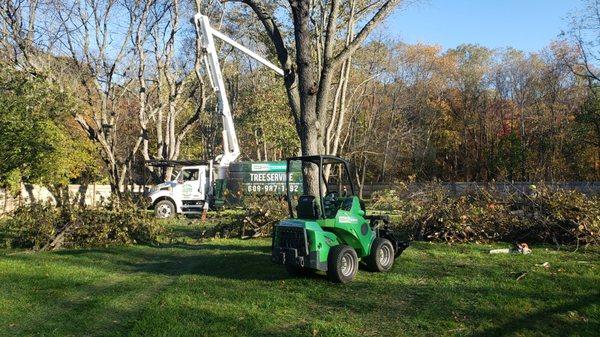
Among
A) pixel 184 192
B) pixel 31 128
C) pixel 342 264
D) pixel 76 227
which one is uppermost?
pixel 31 128

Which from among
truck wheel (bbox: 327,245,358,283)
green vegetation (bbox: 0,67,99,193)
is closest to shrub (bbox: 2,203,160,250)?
green vegetation (bbox: 0,67,99,193)

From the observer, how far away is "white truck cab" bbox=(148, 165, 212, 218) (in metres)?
23.3

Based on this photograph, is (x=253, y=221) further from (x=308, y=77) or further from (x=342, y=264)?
(x=342, y=264)

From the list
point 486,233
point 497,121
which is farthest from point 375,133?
point 486,233

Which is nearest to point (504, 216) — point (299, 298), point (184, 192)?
point (299, 298)

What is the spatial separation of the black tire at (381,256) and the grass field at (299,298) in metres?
0.16

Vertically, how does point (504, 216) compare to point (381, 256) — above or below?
above

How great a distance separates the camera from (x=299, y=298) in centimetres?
791

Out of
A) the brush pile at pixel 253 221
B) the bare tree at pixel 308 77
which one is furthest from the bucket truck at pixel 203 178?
the bare tree at pixel 308 77

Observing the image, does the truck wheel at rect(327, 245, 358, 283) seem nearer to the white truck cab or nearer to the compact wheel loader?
the compact wheel loader

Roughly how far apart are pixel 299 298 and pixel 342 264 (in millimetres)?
1093

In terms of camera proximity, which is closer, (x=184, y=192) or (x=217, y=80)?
(x=217, y=80)

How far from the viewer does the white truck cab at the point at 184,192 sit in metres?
23.3

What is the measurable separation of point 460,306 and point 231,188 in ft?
60.4
